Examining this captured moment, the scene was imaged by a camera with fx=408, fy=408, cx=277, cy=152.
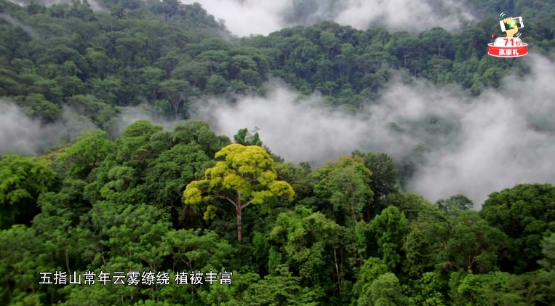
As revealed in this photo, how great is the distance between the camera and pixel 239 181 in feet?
36.3

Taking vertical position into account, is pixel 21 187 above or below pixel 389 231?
above

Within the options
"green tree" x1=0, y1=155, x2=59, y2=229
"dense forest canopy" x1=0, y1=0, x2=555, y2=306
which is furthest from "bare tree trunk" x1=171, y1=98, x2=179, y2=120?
"green tree" x1=0, y1=155, x2=59, y2=229

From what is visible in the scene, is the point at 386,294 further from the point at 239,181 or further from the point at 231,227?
the point at 231,227

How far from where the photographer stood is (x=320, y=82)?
4722cm

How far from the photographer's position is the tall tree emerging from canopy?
36.2ft

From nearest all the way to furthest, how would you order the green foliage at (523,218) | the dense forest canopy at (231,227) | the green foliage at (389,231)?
the dense forest canopy at (231,227), the green foliage at (523,218), the green foliage at (389,231)

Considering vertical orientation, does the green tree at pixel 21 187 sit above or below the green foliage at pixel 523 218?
above

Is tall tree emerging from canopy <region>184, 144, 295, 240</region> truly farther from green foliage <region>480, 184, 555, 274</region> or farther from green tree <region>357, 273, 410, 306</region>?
green foliage <region>480, 184, 555, 274</region>

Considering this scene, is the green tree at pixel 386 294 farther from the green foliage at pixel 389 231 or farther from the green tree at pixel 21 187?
the green tree at pixel 21 187

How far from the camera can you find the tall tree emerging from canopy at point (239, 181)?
11.0m

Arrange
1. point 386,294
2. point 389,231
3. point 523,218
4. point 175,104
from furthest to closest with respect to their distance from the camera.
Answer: point 175,104, point 389,231, point 523,218, point 386,294

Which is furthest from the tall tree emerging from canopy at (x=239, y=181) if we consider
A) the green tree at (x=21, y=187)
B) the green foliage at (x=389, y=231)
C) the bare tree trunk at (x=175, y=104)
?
the bare tree trunk at (x=175, y=104)

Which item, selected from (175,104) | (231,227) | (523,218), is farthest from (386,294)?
(175,104)

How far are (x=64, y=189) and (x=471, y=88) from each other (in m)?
40.2
